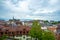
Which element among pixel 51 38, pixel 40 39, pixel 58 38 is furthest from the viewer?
pixel 58 38

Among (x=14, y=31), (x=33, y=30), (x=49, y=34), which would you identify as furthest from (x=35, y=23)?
(x=14, y=31)

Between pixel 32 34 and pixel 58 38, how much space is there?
5.57 ft

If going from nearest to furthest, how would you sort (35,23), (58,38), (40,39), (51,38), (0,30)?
(51,38) < (40,39) < (35,23) < (58,38) < (0,30)

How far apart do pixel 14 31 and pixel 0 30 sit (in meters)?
0.84

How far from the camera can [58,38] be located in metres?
10.1

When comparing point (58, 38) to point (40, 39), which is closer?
point (40, 39)

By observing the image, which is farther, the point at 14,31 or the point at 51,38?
the point at 14,31

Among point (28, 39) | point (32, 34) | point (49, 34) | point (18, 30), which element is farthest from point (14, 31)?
point (49, 34)

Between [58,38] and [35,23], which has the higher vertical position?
[35,23]

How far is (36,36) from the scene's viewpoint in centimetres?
895

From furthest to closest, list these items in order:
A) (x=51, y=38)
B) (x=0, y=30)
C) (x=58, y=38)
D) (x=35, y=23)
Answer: (x=0, y=30), (x=58, y=38), (x=35, y=23), (x=51, y=38)

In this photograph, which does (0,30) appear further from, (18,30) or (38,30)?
(38,30)

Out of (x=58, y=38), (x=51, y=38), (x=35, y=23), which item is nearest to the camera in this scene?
(x=51, y=38)

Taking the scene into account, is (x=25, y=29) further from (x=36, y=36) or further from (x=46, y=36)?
(x=46, y=36)
